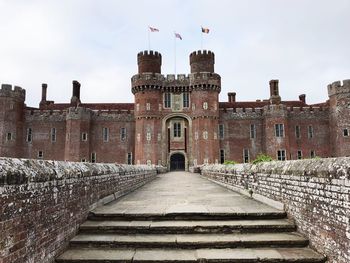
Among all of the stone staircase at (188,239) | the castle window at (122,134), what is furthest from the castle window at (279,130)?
the stone staircase at (188,239)

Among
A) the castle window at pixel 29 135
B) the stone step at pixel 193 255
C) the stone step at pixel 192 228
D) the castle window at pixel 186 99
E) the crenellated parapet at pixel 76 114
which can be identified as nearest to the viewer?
the stone step at pixel 193 255

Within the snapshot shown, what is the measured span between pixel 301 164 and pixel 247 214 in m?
1.64

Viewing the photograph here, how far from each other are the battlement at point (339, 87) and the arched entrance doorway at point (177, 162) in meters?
21.6

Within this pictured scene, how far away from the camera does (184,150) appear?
3997 cm

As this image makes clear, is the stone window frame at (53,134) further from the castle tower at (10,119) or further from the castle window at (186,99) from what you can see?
the castle window at (186,99)

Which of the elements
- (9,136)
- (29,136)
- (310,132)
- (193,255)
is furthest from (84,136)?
(193,255)

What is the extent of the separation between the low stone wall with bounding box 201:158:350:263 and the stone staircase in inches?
10.7

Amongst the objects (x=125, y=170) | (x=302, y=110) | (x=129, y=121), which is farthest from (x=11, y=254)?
(x=302, y=110)

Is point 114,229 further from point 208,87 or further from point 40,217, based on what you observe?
point 208,87

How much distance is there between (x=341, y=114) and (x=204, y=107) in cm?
1765

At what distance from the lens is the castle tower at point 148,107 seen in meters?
38.3

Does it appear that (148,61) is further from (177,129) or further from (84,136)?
(84,136)

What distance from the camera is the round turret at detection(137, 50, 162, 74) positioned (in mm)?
40219

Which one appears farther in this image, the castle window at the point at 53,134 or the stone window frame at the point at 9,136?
the castle window at the point at 53,134
